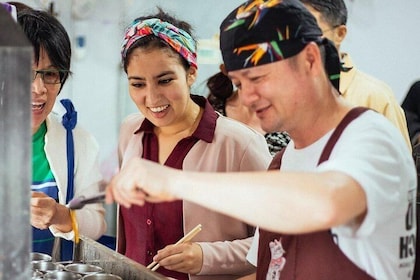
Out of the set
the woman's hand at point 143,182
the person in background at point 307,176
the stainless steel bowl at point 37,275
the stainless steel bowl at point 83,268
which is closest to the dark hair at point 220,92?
the stainless steel bowl at point 83,268

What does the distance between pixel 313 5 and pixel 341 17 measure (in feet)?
0.43

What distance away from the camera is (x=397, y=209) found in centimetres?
142

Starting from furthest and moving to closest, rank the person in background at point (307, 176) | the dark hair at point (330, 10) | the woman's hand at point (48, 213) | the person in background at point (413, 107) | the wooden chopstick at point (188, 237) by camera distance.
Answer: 1. the person in background at point (413, 107)
2. the dark hair at point (330, 10)
3. the woman's hand at point (48, 213)
4. the wooden chopstick at point (188, 237)
5. the person in background at point (307, 176)

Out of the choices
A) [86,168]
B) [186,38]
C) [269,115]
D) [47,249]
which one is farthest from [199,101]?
[269,115]

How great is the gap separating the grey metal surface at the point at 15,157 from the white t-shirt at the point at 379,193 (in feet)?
1.76

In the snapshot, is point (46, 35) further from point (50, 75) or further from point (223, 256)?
point (223, 256)

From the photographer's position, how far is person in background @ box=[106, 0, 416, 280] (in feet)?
4.10

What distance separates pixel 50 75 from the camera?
2.33m

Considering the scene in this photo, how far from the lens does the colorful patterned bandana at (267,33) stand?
1464 mm

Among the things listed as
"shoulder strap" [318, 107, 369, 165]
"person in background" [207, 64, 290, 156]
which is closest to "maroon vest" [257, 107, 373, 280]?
"shoulder strap" [318, 107, 369, 165]

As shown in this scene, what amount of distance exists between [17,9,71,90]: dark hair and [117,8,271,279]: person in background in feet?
0.74

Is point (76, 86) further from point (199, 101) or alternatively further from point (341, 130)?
point (341, 130)

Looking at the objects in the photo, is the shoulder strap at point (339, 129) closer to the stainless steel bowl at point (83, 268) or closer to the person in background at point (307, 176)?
the person in background at point (307, 176)

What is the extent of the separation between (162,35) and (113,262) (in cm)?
69
